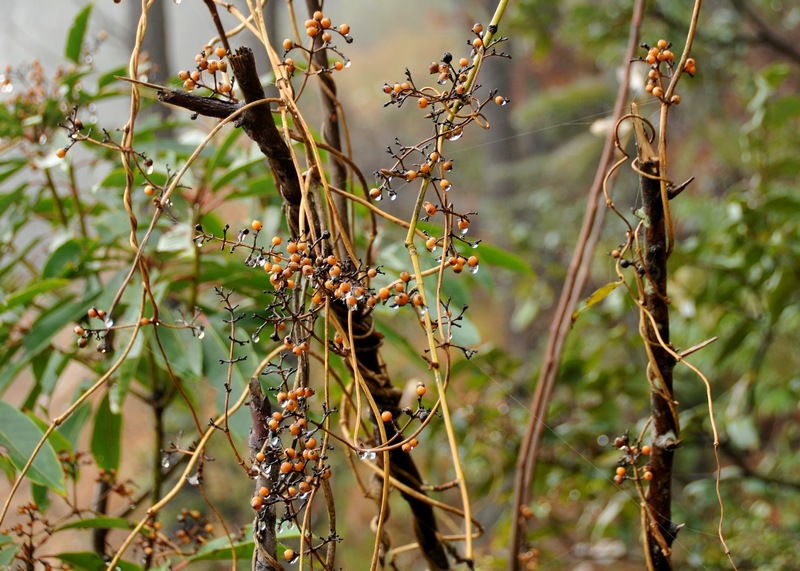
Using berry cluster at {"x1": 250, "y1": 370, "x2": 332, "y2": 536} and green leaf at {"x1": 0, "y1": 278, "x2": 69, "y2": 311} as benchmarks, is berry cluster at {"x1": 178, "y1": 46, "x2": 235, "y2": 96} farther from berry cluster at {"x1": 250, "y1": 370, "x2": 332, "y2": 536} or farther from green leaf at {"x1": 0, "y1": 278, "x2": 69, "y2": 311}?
green leaf at {"x1": 0, "y1": 278, "x2": 69, "y2": 311}

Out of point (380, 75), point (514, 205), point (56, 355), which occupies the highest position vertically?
point (380, 75)

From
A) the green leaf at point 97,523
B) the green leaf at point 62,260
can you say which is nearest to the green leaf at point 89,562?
the green leaf at point 97,523

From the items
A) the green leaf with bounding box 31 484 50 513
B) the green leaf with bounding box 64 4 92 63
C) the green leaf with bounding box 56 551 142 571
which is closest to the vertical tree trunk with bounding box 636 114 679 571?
the green leaf with bounding box 56 551 142 571

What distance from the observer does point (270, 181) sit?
2.53 feet

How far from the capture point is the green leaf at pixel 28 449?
550 mm

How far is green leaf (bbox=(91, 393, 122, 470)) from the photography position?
770mm

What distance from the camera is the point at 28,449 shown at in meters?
0.57

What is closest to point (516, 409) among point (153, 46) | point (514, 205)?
point (153, 46)

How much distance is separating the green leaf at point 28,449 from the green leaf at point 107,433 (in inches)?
7.5

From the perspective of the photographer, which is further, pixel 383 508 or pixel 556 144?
pixel 556 144

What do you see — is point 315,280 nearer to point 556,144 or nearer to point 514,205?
point 514,205

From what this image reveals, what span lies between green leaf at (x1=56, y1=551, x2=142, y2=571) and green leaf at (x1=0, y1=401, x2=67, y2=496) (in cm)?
5

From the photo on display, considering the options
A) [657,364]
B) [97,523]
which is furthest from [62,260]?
[657,364]

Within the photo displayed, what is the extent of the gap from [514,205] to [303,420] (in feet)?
12.0
